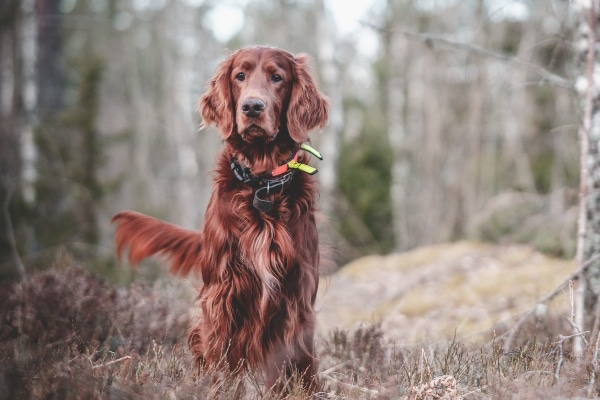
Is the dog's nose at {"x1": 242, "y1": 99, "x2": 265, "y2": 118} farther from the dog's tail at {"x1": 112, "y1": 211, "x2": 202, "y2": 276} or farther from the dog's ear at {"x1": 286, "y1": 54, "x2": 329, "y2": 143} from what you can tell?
the dog's tail at {"x1": 112, "y1": 211, "x2": 202, "y2": 276}

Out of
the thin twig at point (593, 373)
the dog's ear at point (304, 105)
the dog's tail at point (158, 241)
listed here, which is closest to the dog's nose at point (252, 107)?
the dog's ear at point (304, 105)

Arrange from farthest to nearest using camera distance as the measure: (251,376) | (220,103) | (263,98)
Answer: (220,103), (263,98), (251,376)

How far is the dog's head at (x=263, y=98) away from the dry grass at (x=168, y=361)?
3.71 ft

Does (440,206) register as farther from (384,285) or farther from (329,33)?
(384,285)

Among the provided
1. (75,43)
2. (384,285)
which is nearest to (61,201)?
(384,285)

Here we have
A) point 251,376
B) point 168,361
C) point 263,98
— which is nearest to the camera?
point 168,361

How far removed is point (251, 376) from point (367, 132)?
36.4ft

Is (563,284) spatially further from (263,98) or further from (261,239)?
(263,98)

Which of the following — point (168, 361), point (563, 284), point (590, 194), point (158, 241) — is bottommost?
point (168, 361)

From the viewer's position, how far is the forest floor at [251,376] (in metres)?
2.41

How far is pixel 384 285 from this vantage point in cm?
808

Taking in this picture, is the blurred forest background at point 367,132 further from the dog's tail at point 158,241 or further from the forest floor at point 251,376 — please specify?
the dog's tail at point 158,241

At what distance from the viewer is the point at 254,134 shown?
123 inches

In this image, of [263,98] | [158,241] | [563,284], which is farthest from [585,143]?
[158,241]
